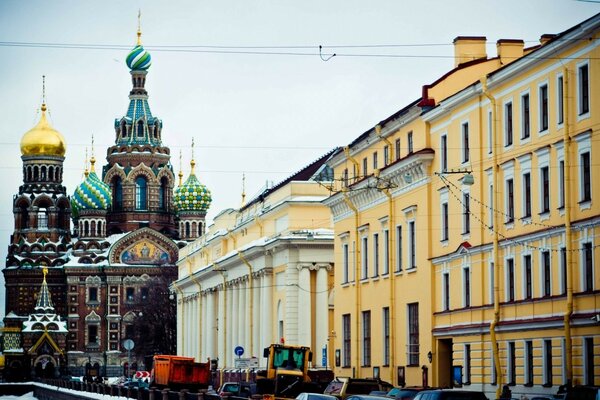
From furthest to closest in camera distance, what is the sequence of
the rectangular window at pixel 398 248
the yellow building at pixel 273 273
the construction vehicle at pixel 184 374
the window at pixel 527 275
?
the yellow building at pixel 273 273 → the construction vehicle at pixel 184 374 → the rectangular window at pixel 398 248 → the window at pixel 527 275

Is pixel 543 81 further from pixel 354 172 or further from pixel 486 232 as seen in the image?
pixel 354 172

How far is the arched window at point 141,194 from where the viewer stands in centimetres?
16862

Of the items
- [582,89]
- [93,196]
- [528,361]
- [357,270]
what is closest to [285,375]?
[357,270]

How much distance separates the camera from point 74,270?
16462cm

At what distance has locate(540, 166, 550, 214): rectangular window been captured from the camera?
42844mm

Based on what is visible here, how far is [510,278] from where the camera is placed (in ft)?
149

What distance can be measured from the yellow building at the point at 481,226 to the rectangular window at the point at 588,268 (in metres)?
0.04

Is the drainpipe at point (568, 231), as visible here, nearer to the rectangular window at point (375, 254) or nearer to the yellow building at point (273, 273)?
the rectangular window at point (375, 254)

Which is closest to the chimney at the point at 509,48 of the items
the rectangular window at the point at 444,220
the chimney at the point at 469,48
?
the chimney at the point at 469,48

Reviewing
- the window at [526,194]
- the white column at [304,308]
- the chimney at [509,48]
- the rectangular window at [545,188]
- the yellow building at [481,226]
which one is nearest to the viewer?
the yellow building at [481,226]

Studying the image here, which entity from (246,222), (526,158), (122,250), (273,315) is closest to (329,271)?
(273,315)

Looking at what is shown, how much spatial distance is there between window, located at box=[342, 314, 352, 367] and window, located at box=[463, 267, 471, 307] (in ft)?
45.0

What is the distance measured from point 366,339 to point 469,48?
12020 mm

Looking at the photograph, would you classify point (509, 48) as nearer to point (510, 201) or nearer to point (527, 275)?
point (510, 201)
